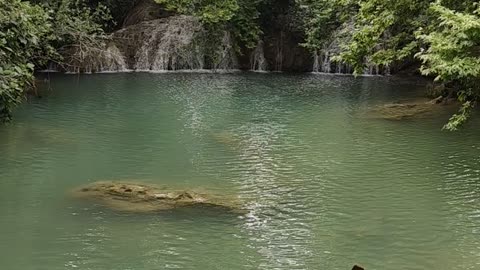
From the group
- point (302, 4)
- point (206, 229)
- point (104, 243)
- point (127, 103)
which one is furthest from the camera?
point (302, 4)

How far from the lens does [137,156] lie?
43.7 ft

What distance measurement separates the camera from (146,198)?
9.99 m

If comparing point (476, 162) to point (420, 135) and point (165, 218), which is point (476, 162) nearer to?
point (420, 135)

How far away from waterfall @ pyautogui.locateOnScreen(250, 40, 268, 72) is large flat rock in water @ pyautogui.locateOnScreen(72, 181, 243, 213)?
21660 millimetres

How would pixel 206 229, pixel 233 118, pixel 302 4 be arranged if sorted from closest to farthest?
1. pixel 206 229
2. pixel 233 118
3. pixel 302 4

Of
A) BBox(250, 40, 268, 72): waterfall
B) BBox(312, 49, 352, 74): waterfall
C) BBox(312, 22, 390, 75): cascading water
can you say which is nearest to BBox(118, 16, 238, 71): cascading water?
BBox(250, 40, 268, 72): waterfall

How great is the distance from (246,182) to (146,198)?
214 centimetres

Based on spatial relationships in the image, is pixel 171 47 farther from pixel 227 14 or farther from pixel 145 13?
pixel 227 14

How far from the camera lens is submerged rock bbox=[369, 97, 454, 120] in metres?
18.3

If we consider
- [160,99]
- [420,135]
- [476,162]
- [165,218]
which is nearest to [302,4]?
[160,99]

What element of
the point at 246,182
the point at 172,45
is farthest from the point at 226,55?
the point at 246,182

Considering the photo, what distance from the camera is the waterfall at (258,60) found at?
31891 mm

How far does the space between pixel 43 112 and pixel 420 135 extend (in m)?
10.2

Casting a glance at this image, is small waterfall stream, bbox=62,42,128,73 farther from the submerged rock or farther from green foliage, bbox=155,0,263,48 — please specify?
the submerged rock
